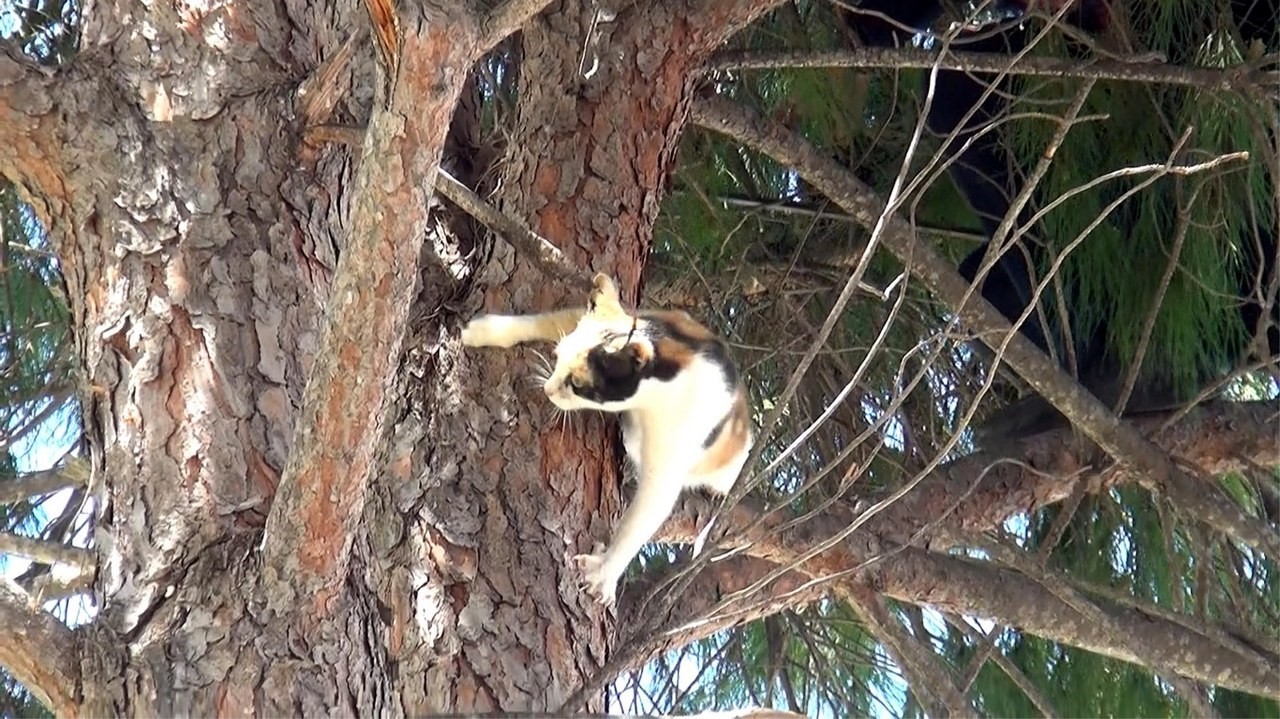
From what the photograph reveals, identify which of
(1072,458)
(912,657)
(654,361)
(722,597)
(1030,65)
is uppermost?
(1030,65)

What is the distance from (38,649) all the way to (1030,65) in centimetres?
130

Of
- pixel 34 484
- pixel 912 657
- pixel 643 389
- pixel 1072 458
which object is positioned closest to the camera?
pixel 643 389

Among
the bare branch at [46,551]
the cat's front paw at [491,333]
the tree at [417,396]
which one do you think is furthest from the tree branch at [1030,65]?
the bare branch at [46,551]

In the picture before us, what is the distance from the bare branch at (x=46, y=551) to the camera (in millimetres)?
1250

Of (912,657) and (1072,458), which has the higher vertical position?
(1072,458)

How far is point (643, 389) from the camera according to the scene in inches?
64.5

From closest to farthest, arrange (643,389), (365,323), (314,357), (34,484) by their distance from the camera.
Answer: (365,323) < (314,357) < (643,389) < (34,484)

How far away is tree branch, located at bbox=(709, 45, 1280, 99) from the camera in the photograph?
69.5 inches

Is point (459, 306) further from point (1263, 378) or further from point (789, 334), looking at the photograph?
point (1263, 378)

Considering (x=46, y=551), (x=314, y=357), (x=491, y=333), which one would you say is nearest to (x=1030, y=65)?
(x=491, y=333)

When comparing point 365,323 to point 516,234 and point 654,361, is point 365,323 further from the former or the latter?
point 654,361

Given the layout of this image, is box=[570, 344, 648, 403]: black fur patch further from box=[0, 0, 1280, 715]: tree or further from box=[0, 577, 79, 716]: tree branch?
box=[0, 577, 79, 716]: tree branch

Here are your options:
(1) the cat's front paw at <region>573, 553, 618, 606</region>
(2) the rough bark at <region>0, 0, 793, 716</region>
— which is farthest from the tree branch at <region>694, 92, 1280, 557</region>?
(1) the cat's front paw at <region>573, 553, 618, 606</region>

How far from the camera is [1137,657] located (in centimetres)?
200
